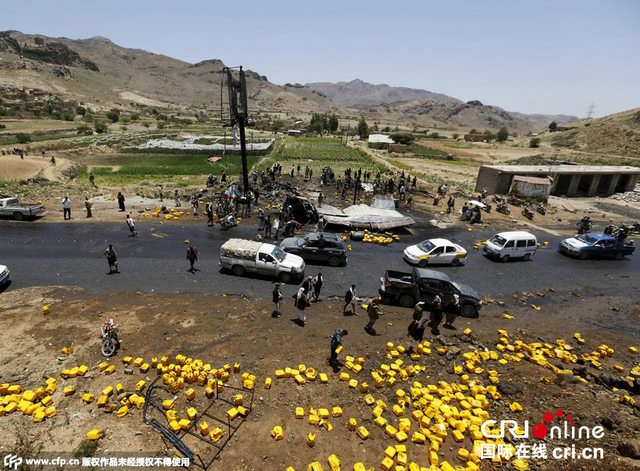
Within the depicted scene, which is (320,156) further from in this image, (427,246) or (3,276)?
(3,276)

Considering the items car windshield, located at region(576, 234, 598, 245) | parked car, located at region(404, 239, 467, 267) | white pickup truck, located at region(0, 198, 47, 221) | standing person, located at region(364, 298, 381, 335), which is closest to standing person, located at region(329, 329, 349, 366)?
standing person, located at region(364, 298, 381, 335)

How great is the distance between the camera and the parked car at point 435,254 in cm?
1972

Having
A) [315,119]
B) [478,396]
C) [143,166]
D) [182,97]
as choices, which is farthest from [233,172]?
[182,97]

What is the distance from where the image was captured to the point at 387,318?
1450 cm

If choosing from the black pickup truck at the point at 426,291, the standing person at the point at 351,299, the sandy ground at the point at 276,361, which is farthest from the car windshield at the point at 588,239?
the standing person at the point at 351,299

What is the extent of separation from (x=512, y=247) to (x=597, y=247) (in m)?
6.56

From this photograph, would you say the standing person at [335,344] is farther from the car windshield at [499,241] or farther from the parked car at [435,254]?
the car windshield at [499,241]

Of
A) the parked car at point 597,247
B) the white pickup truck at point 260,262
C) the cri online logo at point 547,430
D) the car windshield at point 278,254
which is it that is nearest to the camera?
the cri online logo at point 547,430

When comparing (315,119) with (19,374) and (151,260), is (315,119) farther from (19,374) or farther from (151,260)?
(19,374)

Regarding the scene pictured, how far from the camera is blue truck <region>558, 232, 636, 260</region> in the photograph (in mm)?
22250

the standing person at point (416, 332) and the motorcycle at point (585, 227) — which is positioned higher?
the motorcycle at point (585, 227)

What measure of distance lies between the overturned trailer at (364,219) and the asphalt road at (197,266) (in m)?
1.59

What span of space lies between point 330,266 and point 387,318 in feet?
18.8

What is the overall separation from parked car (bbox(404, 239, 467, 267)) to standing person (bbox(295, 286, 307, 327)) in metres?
9.05
